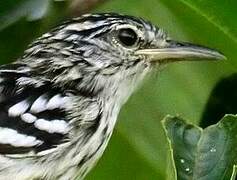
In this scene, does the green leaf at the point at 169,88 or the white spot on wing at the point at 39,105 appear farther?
the white spot on wing at the point at 39,105

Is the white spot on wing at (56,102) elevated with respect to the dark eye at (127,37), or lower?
lower

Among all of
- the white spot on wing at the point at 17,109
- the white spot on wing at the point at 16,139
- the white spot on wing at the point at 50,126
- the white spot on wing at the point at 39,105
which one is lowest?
the white spot on wing at the point at 16,139

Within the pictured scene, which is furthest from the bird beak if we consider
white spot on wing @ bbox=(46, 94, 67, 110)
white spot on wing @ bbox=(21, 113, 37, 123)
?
white spot on wing @ bbox=(21, 113, 37, 123)

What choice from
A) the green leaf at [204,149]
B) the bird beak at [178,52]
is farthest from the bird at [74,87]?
the green leaf at [204,149]

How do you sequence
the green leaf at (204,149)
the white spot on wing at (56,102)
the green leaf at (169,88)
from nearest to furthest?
the green leaf at (204,149) → the green leaf at (169,88) → the white spot on wing at (56,102)

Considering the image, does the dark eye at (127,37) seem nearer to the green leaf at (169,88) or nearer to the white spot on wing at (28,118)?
the green leaf at (169,88)

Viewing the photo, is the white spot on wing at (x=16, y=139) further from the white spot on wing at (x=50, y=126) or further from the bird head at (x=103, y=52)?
the bird head at (x=103, y=52)

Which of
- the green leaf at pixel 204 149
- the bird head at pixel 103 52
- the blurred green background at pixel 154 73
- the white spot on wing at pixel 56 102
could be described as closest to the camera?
the green leaf at pixel 204 149

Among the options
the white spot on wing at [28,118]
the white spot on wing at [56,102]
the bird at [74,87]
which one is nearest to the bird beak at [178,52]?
the bird at [74,87]
